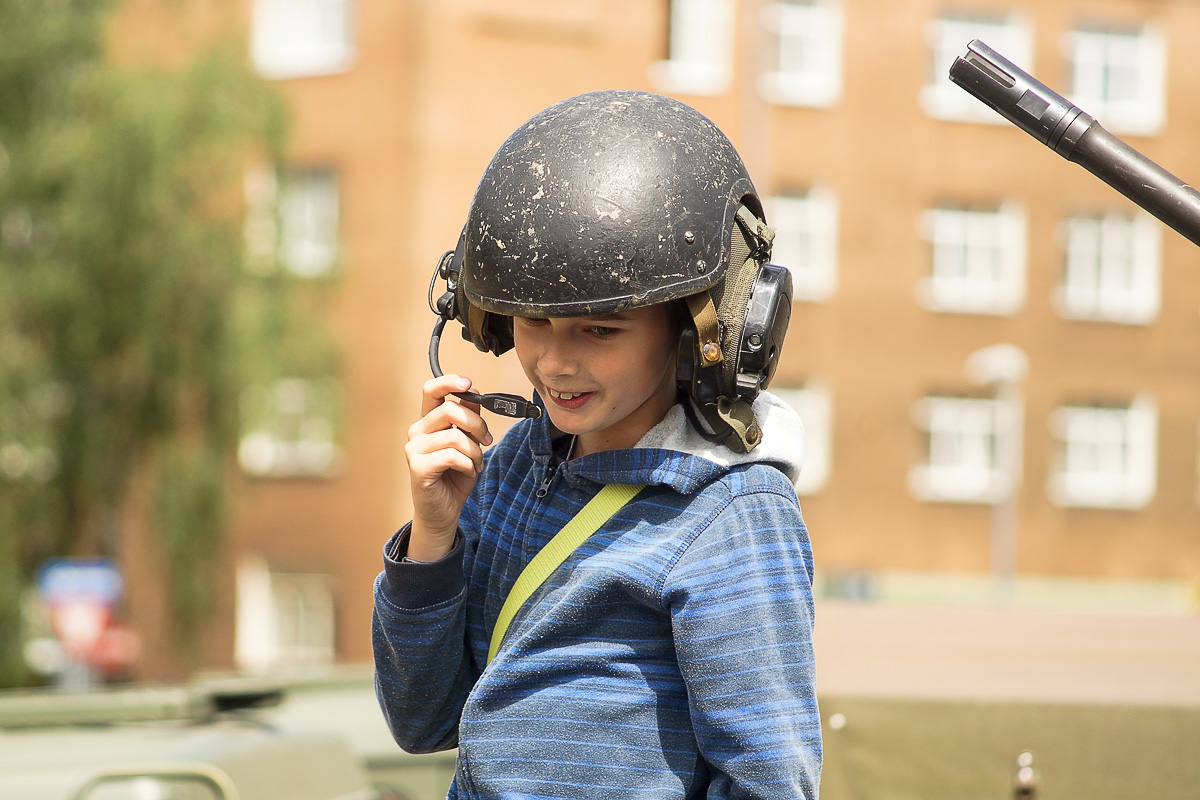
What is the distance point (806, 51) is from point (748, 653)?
25719mm

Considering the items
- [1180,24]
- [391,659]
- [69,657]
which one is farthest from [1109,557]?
[391,659]

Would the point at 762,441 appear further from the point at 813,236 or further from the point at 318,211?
the point at 813,236

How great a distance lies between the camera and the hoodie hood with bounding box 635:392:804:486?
1910 mm

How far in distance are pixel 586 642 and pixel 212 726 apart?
185 cm

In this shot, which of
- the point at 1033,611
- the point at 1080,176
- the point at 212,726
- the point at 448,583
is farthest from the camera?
the point at 1080,176

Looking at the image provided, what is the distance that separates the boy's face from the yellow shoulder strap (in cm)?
9

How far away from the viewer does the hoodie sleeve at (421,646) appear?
2.01 meters

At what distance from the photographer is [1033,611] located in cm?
382

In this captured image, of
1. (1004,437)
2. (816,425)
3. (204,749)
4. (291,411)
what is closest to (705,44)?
(816,425)

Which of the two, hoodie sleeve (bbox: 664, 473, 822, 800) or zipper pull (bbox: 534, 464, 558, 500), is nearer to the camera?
hoodie sleeve (bbox: 664, 473, 822, 800)

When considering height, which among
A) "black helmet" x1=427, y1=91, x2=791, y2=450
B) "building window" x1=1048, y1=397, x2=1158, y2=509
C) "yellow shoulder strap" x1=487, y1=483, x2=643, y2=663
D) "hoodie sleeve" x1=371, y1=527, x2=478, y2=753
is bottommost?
"building window" x1=1048, y1=397, x2=1158, y2=509

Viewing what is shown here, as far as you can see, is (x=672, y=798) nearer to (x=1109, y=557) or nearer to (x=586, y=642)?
(x=586, y=642)

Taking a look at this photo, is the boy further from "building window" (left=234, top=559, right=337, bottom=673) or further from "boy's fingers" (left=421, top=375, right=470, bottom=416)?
"building window" (left=234, top=559, right=337, bottom=673)

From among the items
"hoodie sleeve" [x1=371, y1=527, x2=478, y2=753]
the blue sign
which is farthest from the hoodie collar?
the blue sign
